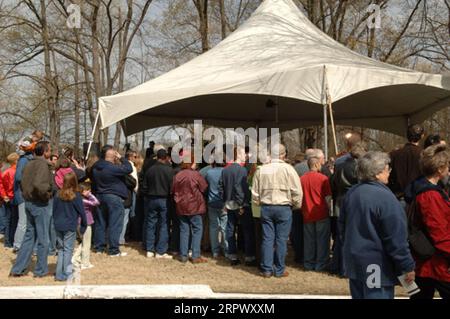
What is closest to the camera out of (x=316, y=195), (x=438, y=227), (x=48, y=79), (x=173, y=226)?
(x=438, y=227)

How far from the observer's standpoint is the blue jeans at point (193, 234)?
28.0 feet

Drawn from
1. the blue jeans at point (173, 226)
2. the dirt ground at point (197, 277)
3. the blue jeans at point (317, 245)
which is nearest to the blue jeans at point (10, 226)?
the dirt ground at point (197, 277)

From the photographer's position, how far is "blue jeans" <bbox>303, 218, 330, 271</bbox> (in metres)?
7.75

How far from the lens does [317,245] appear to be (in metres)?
7.80

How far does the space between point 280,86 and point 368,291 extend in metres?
5.42

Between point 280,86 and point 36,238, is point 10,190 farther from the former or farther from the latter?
point 280,86

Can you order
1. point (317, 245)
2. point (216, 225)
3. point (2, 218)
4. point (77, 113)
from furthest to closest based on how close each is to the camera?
1. point (77, 113)
2. point (2, 218)
3. point (216, 225)
4. point (317, 245)

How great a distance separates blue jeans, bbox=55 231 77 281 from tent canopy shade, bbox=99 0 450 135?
2.74 meters

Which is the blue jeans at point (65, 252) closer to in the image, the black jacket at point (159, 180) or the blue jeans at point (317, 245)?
the black jacket at point (159, 180)

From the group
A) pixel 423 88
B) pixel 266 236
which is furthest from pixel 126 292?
pixel 423 88

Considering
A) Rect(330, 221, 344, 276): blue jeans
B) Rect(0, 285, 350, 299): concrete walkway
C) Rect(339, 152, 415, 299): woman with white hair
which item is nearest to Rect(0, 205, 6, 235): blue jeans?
Rect(0, 285, 350, 299): concrete walkway

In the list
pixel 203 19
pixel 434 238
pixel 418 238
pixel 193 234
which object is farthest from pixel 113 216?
pixel 203 19

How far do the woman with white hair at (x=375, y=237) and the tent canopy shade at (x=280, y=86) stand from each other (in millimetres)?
4715

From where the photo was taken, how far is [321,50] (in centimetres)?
1056
